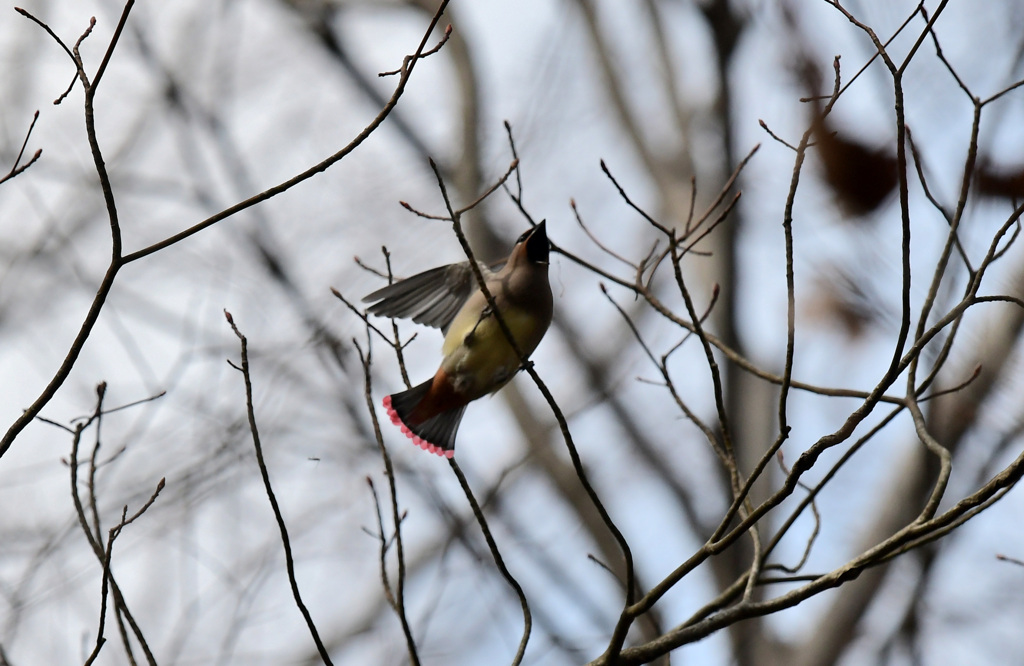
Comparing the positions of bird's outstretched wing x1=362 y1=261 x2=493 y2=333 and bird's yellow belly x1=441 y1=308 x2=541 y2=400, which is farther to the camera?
bird's outstretched wing x1=362 y1=261 x2=493 y2=333

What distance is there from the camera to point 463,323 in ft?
12.3

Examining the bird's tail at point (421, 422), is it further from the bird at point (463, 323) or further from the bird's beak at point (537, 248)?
the bird's beak at point (537, 248)

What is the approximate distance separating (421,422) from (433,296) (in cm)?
48

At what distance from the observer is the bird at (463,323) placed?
3582mm

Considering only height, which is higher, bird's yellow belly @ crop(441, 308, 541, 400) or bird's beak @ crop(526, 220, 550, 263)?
bird's beak @ crop(526, 220, 550, 263)

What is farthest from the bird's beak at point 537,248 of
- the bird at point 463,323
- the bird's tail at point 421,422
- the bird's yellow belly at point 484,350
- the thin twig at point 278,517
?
the thin twig at point 278,517

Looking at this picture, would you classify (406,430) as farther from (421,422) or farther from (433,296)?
(433,296)

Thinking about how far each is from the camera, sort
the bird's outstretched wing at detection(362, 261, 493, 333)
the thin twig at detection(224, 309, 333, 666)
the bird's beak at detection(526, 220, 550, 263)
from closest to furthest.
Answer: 1. the thin twig at detection(224, 309, 333, 666)
2. the bird's beak at detection(526, 220, 550, 263)
3. the bird's outstretched wing at detection(362, 261, 493, 333)

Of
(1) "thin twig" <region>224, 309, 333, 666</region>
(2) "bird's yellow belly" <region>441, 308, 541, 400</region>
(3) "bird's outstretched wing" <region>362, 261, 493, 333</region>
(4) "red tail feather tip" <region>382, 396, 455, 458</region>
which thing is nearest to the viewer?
(1) "thin twig" <region>224, 309, 333, 666</region>

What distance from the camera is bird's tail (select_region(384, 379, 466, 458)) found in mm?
3980

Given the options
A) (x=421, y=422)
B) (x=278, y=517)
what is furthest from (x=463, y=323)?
(x=278, y=517)

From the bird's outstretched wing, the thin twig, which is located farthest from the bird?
the thin twig

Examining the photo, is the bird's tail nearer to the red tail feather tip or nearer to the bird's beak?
the red tail feather tip

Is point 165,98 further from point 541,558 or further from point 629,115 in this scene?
point 541,558
